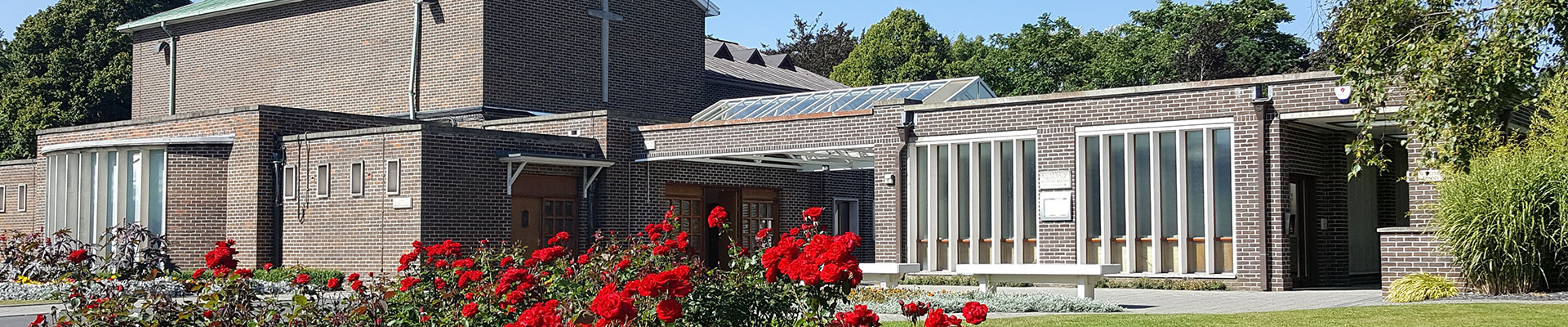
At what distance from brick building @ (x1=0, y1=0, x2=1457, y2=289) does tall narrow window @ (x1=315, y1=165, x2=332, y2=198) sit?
0.07 m

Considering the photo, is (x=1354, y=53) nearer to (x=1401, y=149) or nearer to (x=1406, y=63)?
(x=1406, y=63)

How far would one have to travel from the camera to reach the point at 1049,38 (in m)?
50.7

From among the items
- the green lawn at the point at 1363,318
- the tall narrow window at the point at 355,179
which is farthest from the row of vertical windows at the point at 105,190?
the green lawn at the point at 1363,318

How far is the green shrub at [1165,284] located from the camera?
62.8 feet

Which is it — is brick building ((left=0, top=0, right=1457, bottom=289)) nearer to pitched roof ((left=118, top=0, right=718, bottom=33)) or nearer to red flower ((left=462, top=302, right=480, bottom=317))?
pitched roof ((left=118, top=0, right=718, bottom=33))

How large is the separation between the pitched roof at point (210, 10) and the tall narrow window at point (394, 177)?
10116 mm

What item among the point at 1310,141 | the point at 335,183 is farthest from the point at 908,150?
the point at 335,183

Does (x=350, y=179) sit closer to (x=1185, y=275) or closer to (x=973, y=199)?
(x=973, y=199)

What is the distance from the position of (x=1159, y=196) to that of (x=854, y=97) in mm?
9430

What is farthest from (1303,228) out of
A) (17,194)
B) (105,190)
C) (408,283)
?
(17,194)

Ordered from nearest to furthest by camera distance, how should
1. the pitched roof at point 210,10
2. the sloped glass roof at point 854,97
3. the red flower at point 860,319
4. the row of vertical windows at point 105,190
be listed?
the red flower at point 860,319, the row of vertical windows at point 105,190, the sloped glass roof at point 854,97, the pitched roof at point 210,10

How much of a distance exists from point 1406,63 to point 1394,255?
437 cm

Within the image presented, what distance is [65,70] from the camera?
147 ft

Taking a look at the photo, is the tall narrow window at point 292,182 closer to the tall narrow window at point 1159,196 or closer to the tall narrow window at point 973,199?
the tall narrow window at point 973,199
